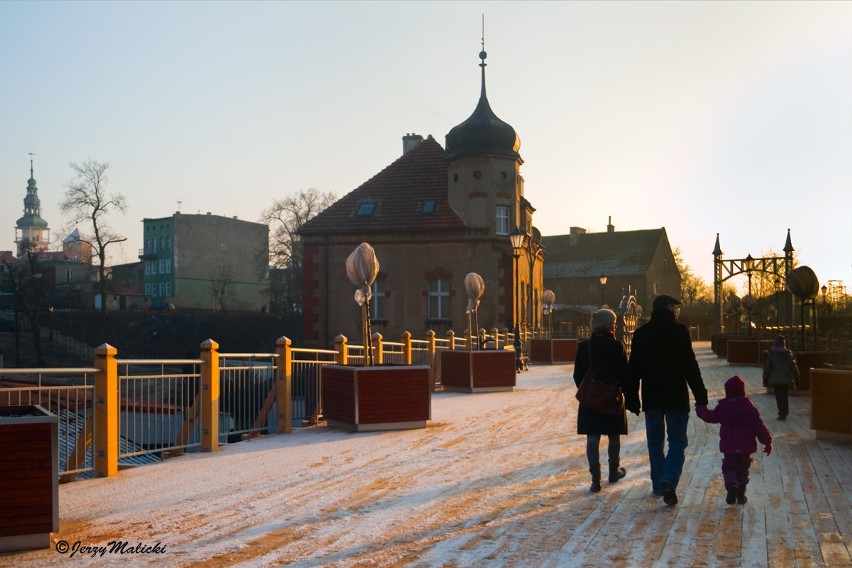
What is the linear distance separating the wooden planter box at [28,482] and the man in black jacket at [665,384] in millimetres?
4826

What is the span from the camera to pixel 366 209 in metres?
41.0

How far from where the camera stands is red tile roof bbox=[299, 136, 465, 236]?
39.6m

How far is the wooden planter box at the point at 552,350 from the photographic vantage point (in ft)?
116

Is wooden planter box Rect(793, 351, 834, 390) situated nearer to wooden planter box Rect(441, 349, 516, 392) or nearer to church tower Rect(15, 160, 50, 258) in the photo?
wooden planter box Rect(441, 349, 516, 392)

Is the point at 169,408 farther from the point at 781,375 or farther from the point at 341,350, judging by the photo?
the point at 781,375

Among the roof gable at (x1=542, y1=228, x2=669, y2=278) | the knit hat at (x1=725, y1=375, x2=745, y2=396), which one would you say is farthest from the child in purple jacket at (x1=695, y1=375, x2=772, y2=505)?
the roof gable at (x1=542, y1=228, x2=669, y2=278)

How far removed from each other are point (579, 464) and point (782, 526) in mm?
3207

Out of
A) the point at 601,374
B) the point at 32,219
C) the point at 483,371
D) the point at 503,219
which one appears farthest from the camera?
the point at 32,219

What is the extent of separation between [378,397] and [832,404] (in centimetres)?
649

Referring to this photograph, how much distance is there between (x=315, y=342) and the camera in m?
40.2

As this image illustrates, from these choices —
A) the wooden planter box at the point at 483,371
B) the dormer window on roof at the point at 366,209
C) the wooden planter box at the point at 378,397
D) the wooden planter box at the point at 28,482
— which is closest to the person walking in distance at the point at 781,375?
the wooden planter box at the point at 378,397

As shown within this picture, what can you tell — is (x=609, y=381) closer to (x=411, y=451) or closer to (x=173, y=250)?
(x=411, y=451)

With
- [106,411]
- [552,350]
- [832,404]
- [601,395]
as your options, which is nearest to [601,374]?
[601,395]

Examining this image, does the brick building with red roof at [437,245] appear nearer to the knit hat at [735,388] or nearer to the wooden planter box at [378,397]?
the wooden planter box at [378,397]
